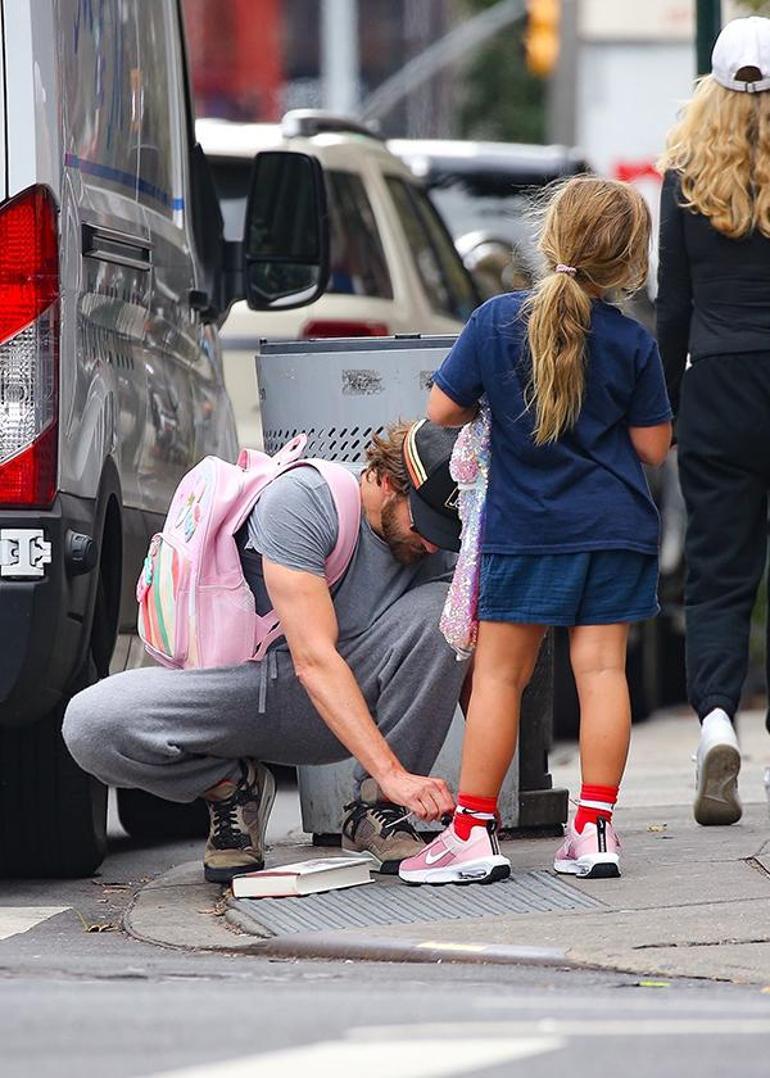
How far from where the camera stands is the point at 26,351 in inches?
218

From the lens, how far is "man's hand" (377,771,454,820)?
549 cm

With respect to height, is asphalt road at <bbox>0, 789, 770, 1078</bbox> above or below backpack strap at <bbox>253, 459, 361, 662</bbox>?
below

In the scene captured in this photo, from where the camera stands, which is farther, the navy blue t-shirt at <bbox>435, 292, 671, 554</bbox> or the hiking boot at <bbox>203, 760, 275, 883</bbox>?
the hiking boot at <bbox>203, 760, 275, 883</bbox>

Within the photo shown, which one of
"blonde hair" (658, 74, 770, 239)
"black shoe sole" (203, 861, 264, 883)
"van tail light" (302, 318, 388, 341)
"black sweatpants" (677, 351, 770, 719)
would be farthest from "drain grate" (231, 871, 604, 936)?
"van tail light" (302, 318, 388, 341)

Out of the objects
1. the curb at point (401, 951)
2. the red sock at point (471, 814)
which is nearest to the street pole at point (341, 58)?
the red sock at point (471, 814)

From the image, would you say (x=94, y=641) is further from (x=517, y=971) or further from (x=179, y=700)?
(x=517, y=971)

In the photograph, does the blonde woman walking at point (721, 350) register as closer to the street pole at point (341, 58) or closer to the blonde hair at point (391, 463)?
the blonde hair at point (391, 463)

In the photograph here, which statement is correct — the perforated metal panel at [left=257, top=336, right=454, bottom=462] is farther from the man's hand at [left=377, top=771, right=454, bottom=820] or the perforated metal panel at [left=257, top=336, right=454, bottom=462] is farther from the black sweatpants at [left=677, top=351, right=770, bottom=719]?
the man's hand at [left=377, top=771, right=454, bottom=820]

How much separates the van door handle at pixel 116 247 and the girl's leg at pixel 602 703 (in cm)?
132

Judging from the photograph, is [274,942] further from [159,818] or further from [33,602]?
[159,818]

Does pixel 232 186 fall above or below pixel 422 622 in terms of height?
above

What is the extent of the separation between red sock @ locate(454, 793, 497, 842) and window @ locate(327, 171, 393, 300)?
4.33 meters

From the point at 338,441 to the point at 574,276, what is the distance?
86cm

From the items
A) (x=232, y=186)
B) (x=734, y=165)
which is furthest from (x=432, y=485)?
(x=232, y=186)
